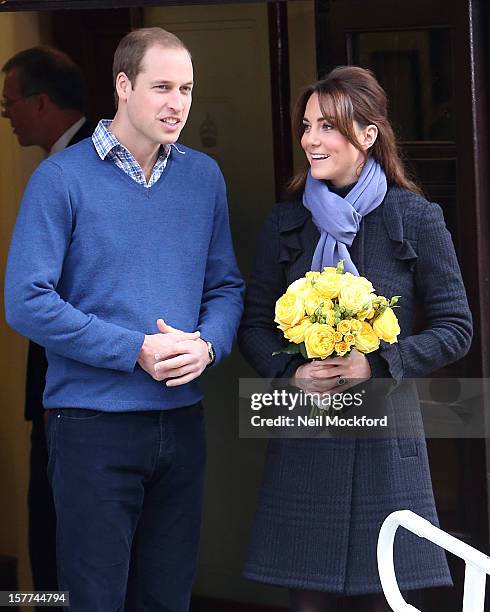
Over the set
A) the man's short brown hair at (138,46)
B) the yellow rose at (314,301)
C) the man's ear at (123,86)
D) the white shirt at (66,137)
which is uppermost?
the man's short brown hair at (138,46)

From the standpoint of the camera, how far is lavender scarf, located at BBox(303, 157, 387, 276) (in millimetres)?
3250

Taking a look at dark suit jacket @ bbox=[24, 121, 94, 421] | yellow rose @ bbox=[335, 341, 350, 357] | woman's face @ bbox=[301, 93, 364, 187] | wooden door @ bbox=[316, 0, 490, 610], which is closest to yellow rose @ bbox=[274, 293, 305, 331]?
yellow rose @ bbox=[335, 341, 350, 357]

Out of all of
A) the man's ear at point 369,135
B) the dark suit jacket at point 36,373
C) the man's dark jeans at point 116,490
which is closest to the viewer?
the man's dark jeans at point 116,490

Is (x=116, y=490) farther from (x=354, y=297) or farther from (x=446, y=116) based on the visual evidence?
(x=446, y=116)

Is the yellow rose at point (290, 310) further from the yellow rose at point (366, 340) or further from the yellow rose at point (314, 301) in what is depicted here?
the yellow rose at point (366, 340)

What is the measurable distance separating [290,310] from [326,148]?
0.47 m

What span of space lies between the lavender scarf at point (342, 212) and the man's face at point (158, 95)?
0.42 meters

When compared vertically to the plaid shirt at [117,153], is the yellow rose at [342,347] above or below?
below

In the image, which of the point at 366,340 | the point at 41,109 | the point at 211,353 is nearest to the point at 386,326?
the point at 366,340

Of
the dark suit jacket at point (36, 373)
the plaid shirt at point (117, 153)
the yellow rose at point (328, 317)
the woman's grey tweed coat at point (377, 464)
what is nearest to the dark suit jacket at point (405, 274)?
the woman's grey tweed coat at point (377, 464)

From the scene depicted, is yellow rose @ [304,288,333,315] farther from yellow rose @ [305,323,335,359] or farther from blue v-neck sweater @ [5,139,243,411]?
blue v-neck sweater @ [5,139,243,411]

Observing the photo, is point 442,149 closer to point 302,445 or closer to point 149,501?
point 302,445

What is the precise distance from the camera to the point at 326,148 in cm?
328

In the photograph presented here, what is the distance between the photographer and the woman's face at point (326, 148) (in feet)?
10.8
